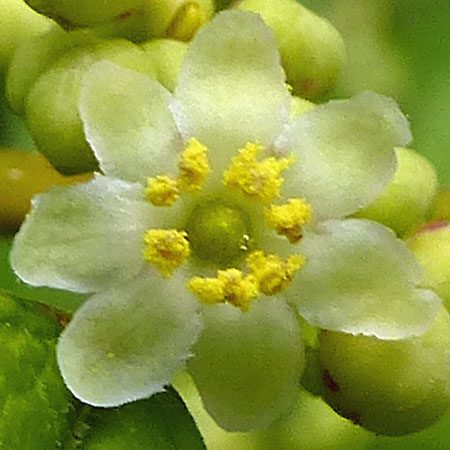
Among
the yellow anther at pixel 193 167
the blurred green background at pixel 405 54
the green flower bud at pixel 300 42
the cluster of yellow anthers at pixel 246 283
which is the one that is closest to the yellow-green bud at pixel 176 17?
the green flower bud at pixel 300 42

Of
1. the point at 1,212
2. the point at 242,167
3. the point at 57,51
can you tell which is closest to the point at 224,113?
the point at 242,167

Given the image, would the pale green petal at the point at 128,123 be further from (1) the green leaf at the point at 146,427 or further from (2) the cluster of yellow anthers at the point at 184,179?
(1) the green leaf at the point at 146,427

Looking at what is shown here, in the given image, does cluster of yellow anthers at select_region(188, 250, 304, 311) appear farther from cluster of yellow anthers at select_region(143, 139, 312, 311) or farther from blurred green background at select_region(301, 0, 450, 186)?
blurred green background at select_region(301, 0, 450, 186)

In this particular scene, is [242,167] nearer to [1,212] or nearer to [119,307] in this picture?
[119,307]

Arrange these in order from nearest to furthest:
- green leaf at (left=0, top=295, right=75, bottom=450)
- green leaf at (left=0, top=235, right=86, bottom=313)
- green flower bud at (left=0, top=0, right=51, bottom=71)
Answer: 1. green leaf at (left=0, top=295, right=75, bottom=450)
2. green flower bud at (left=0, top=0, right=51, bottom=71)
3. green leaf at (left=0, top=235, right=86, bottom=313)

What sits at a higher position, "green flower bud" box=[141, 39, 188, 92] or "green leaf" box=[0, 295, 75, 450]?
"green flower bud" box=[141, 39, 188, 92]

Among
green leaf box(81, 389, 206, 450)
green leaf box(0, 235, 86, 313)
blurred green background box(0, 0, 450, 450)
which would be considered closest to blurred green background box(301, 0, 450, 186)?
blurred green background box(0, 0, 450, 450)
